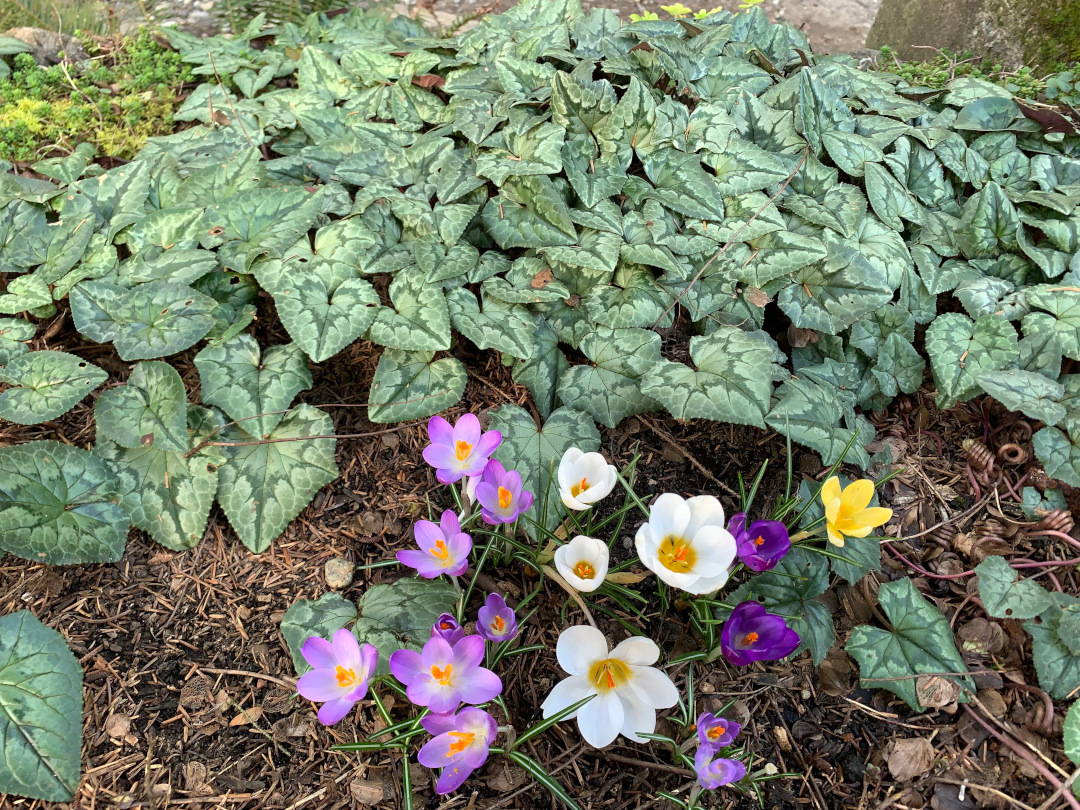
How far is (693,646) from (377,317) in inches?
52.4

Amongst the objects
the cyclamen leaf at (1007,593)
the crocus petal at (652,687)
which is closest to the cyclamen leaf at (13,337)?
the crocus petal at (652,687)

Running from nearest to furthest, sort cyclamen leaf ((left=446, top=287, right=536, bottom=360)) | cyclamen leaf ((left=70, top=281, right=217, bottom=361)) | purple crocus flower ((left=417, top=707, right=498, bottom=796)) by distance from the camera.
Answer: purple crocus flower ((left=417, top=707, right=498, bottom=796)) → cyclamen leaf ((left=70, top=281, right=217, bottom=361)) → cyclamen leaf ((left=446, top=287, right=536, bottom=360))

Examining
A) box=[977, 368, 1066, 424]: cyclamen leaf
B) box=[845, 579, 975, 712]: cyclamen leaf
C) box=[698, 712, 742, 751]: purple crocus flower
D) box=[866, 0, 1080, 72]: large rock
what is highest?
box=[866, 0, 1080, 72]: large rock

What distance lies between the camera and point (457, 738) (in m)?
1.31

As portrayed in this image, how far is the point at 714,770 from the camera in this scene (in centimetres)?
135

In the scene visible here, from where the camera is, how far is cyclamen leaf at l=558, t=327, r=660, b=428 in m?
2.03

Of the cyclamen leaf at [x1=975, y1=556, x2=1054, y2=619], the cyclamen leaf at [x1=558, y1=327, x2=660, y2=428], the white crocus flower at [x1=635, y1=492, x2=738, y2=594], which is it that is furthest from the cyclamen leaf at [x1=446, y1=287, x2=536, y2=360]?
the cyclamen leaf at [x1=975, y1=556, x2=1054, y2=619]

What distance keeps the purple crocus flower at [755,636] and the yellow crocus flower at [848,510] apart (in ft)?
0.77

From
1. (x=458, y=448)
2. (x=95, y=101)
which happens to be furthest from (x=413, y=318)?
(x=95, y=101)

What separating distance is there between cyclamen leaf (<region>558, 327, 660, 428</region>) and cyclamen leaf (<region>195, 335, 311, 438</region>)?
0.83m

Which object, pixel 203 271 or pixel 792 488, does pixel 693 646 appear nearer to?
pixel 792 488

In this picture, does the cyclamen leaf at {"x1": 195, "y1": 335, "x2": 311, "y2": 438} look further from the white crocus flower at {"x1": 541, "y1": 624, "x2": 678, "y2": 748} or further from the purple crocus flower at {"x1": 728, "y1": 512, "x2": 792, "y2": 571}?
the purple crocus flower at {"x1": 728, "y1": 512, "x2": 792, "y2": 571}

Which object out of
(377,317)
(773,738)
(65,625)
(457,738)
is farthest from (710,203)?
(65,625)

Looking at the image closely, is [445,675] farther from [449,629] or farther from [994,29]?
[994,29]
